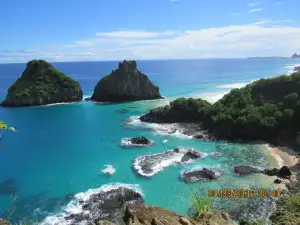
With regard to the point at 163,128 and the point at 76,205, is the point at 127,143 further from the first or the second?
the point at 76,205

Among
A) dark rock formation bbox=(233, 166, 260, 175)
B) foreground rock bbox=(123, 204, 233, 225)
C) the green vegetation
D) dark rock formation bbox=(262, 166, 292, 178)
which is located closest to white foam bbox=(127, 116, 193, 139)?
the green vegetation

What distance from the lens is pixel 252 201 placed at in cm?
2880

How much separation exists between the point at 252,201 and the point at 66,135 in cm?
4912

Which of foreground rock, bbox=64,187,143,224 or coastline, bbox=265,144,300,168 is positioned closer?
foreground rock, bbox=64,187,143,224

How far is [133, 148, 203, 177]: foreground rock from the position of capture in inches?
1724

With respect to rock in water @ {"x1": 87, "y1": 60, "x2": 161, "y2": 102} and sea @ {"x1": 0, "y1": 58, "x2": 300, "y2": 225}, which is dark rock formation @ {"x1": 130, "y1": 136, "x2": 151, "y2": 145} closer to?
sea @ {"x1": 0, "y1": 58, "x2": 300, "y2": 225}

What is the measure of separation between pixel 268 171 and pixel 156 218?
121 ft

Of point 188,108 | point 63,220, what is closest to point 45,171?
point 63,220

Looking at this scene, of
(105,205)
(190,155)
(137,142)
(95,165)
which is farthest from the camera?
(137,142)

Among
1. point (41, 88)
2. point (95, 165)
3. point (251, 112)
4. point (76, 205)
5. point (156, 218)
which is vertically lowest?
point (76, 205)

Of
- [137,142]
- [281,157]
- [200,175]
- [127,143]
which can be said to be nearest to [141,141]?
[137,142]

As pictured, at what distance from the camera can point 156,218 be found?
923cm

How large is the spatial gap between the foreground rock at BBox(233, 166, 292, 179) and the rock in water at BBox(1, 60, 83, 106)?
8456 centimetres

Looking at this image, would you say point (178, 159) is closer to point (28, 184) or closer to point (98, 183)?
point (98, 183)
